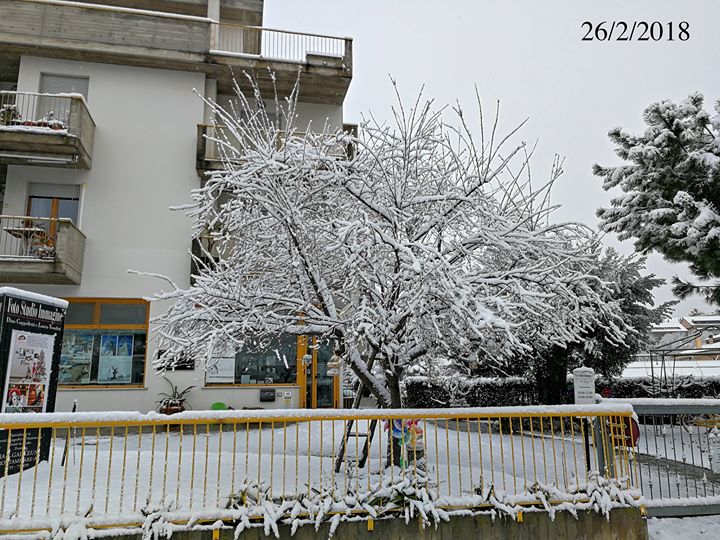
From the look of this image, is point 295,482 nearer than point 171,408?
Yes

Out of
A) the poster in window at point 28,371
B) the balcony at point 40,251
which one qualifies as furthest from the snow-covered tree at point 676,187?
the balcony at point 40,251

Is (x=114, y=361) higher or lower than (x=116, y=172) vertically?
lower

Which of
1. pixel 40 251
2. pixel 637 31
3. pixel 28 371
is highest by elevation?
pixel 637 31

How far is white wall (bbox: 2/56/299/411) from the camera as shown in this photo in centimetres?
1373

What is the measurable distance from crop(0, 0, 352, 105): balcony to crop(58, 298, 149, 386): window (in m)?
6.76

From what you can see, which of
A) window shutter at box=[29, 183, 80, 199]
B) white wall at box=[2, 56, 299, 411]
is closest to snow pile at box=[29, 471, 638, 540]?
white wall at box=[2, 56, 299, 411]

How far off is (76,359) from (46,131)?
5.66m

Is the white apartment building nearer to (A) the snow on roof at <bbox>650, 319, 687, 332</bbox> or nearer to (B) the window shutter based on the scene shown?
(B) the window shutter

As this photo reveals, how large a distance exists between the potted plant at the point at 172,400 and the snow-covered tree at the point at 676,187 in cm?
1120

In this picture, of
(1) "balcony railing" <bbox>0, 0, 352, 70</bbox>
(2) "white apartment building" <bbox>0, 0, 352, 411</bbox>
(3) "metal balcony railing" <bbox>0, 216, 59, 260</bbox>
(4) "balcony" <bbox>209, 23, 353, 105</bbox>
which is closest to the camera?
(3) "metal balcony railing" <bbox>0, 216, 59, 260</bbox>

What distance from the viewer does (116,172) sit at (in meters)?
14.5

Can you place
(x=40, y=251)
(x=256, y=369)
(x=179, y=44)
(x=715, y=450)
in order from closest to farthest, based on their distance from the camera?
(x=715, y=450)
(x=40, y=251)
(x=256, y=369)
(x=179, y=44)

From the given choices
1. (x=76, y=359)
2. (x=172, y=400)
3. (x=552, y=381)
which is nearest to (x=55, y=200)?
(x=76, y=359)

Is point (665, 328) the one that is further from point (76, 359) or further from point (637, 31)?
point (76, 359)
